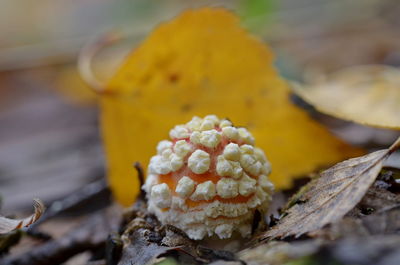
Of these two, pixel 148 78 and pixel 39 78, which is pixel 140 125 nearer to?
pixel 148 78

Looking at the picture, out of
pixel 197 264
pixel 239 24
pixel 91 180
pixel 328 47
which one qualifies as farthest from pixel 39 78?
pixel 197 264

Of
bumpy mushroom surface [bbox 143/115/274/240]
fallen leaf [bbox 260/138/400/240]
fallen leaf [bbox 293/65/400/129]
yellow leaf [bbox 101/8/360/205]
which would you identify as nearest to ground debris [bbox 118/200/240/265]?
bumpy mushroom surface [bbox 143/115/274/240]

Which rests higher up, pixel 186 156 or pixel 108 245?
pixel 186 156

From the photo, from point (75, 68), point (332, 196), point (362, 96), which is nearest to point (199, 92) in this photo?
point (362, 96)

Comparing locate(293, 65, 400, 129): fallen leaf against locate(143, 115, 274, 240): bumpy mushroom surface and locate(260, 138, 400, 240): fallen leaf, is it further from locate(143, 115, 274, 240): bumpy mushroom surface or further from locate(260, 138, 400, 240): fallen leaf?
locate(143, 115, 274, 240): bumpy mushroom surface

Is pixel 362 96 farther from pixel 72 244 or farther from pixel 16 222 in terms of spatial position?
pixel 16 222
